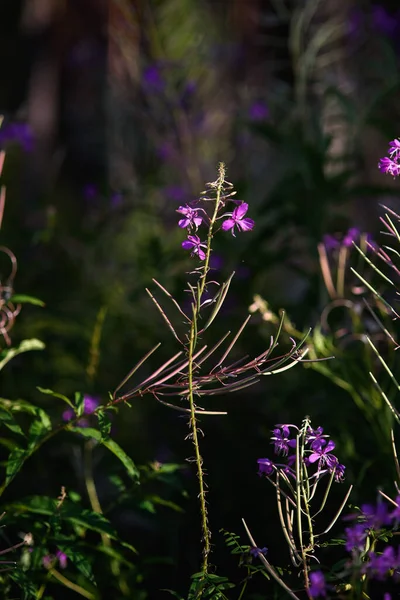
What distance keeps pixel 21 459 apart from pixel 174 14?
123 inches

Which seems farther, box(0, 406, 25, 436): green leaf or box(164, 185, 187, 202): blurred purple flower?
box(164, 185, 187, 202): blurred purple flower

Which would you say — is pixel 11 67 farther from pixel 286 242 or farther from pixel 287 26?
pixel 286 242

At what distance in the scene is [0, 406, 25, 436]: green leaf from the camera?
1.35 metres

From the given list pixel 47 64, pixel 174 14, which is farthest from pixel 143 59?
pixel 47 64

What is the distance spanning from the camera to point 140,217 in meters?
3.32

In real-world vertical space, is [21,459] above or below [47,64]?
below

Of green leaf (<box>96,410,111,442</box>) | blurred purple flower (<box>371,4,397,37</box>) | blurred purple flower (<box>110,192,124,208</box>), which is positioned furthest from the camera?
blurred purple flower (<box>371,4,397,37</box>)

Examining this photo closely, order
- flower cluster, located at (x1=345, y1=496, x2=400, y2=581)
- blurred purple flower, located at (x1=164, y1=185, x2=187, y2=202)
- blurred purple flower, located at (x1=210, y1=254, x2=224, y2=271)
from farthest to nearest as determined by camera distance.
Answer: blurred purple flower, located at (x1=164, y1=185, x2=187, y2=202) → blurred purple flower, located at (x1=210, y1=254, x2=224, y2=271) → flower cluster, located at (x1=345, y1=496, x2=400, y2=581)

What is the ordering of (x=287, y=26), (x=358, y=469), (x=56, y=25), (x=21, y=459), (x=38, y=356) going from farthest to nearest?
1. (x=56, y=25)
2. (x=287, y=26)
3. (x=38, y=356)
4. (x=358, y=469)
5. (x=21, y=459)

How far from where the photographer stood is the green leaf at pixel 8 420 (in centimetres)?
135

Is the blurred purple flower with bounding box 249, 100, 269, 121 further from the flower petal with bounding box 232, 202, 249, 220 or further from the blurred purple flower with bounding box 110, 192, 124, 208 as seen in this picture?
the flower petal with bounding box 232, 202, 249, 220

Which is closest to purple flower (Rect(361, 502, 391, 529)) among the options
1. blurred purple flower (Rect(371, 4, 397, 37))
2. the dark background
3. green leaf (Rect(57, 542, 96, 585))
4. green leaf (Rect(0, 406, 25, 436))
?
the dark background

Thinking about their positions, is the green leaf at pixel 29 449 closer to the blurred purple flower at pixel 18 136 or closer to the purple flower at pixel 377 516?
the purple flower at pixel 377 516

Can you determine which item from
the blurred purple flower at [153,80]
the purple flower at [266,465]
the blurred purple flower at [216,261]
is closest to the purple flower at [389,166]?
the purple flower at [266,465]
